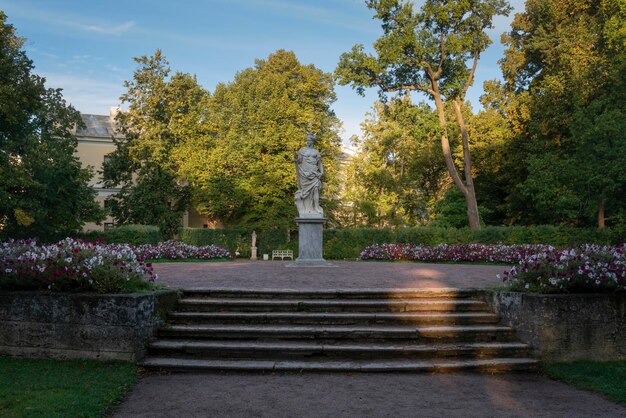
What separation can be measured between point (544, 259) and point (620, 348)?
1.63 m

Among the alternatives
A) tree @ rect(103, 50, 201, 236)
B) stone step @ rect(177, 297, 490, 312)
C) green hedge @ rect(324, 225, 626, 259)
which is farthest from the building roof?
stone step @ rect(177, 297, 490, 312)

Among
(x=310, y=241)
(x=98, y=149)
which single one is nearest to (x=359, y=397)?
(x=310, y=241)

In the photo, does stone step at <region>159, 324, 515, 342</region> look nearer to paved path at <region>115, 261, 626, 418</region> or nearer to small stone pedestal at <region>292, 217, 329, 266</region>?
paved path at <region>115, 261, 626, 418</region>

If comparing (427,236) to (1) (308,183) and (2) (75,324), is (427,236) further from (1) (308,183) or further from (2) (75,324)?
(2) (75,324)

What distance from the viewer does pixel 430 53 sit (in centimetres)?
2822

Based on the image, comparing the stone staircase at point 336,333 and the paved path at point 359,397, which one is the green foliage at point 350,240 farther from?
the paved path at point 359,397

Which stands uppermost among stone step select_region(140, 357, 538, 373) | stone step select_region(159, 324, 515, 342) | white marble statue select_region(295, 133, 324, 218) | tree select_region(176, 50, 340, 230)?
tree select_region(176, 50, 340, 230)

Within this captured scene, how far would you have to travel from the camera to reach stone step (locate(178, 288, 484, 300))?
905 centimetres

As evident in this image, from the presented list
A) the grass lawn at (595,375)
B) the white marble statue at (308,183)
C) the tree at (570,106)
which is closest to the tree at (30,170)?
the white marble statue at (308,183)

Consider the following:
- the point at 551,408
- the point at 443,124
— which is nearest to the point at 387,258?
the point at 443,124

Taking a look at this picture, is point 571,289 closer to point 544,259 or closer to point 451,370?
point 544,259

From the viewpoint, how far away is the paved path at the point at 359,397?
5.50 metres

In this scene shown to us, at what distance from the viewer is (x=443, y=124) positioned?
28.7 meters

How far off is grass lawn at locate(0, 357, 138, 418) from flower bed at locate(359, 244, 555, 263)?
17.2m
